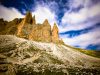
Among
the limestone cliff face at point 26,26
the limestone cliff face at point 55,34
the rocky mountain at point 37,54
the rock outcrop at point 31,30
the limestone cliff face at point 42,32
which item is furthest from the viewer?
the limestone cliff face at point 55,34

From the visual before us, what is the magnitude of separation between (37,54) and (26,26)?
50.6 m

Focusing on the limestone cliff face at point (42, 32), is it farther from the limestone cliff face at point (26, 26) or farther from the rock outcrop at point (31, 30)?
the limestone cliff face at point (26, 26)

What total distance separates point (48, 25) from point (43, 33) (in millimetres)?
5174

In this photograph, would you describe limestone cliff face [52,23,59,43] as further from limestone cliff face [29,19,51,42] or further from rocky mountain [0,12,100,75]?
limestone cliff face [29,19,51,42]

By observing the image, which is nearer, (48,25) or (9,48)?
(9,48)

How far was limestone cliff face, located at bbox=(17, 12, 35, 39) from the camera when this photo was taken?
8362 centimetres

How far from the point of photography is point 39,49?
138 ft

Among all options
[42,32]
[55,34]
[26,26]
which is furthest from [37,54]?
[26,26]

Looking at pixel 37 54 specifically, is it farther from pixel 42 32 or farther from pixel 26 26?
pixel 26 26

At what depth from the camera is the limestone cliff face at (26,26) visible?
274ft

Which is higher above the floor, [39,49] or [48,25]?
[48,25]

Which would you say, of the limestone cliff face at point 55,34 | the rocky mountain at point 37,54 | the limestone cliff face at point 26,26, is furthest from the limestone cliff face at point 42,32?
the limestone cliff face at point 26,26

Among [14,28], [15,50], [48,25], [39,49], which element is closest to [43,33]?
[48,25]

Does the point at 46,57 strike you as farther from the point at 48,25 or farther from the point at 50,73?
the point at 48,25
